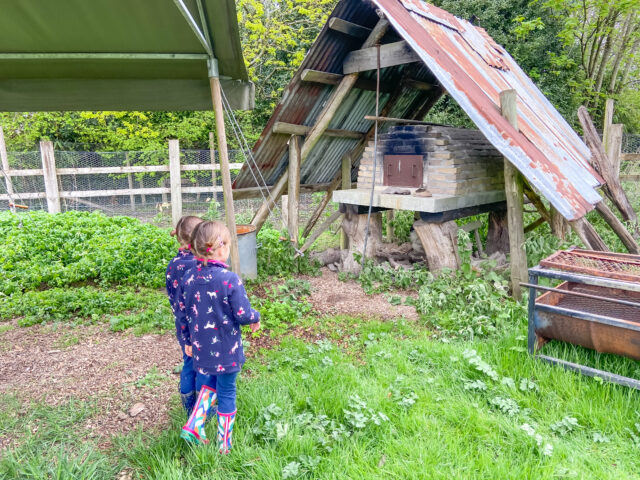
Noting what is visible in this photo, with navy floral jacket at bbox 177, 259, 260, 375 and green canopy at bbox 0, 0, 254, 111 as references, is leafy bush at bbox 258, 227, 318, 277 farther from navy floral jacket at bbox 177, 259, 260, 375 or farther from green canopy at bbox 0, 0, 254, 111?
navy floral jacket at bbox 177, 259, 260, 375

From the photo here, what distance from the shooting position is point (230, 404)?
8.64 feet

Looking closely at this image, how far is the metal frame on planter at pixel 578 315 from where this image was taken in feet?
9.77

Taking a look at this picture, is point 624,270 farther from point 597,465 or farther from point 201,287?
point 201,287

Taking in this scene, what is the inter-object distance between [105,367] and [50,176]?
8.60 m

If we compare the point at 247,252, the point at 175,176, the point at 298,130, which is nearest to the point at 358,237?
the point at 247,252

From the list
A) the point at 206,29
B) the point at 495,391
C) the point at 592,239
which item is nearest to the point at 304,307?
the point at 495,391

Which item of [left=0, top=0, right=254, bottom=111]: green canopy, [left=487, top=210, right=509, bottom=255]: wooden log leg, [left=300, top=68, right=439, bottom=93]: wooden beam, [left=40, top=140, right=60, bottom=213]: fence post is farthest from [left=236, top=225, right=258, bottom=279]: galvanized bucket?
[left=40, top=140, right=60, bottom=213]: fence post

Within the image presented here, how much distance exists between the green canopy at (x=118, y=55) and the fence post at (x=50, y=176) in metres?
6.24

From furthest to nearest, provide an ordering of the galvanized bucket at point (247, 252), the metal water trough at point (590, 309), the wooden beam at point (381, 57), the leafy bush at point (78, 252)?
the leafy bush at point (78, 252) < the galvanized bucket at point (247, 252) < the wooden beam at point (381, 57) < the metal water trough at point (590, 309)

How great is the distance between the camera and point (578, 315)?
125 inches

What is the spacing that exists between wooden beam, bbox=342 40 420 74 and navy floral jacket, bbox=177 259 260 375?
4376 millimetres

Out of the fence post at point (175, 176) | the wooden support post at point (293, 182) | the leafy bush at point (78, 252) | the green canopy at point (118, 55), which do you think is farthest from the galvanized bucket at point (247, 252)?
the fence post at point (175, 176)

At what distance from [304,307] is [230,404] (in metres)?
2.48

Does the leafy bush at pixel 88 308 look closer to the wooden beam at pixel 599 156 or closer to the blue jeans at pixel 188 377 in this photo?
the blue jeans at pixel 188 377
